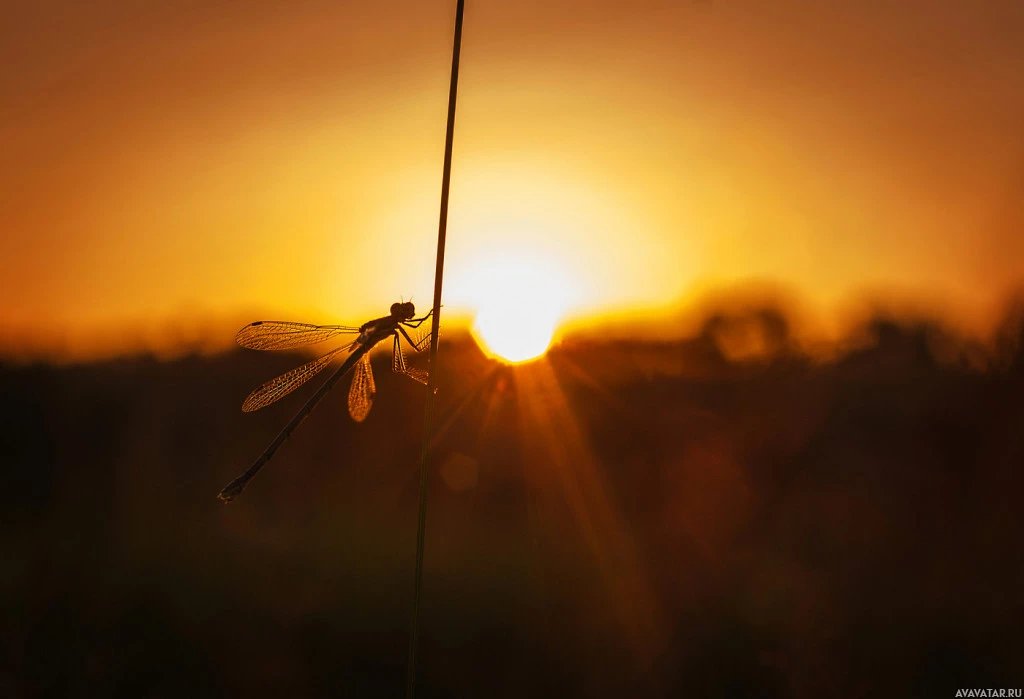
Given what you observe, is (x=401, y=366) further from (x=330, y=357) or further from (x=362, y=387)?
(x=330, y=357)

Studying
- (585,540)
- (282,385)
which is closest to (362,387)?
(282,385)

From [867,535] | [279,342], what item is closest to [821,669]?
[867,535]

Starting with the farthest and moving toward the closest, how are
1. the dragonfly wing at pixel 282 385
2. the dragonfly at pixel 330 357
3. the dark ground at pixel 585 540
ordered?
the dark ground at pixel 585 540
the dragonfly wing at pixel 282 385
the dragonfly at pixel 330 357

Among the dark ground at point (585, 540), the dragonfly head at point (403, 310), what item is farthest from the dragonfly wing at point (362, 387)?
the dark ground at point (585, 540)

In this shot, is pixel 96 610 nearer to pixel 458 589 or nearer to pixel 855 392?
pixel 458 589

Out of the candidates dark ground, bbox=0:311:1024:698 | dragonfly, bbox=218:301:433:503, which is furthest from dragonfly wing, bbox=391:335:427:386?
dark ground, bbox=0:311:1024:698

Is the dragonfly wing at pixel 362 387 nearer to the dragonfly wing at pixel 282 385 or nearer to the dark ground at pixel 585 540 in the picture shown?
the dragonfly wing at pixel 282 385
